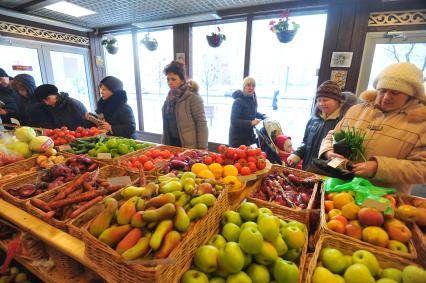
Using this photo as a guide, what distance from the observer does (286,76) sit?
4105 millimetres

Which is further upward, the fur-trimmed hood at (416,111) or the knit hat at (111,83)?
the knit hat at (111,83)

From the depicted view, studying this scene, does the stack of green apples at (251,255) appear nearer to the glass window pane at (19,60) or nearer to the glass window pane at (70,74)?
the glass window pane at (19,60)

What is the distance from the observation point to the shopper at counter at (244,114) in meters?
2.87

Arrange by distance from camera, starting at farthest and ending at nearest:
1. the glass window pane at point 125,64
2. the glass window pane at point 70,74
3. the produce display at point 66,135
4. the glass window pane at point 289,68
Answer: the glass window pane at point 125,64, the glass window pane at point 70,74, the glass window pane at point 289,68, the produce display at point 66,135

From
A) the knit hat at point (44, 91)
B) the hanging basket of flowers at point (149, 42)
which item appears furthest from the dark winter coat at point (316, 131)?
the hanging basket of flowers at point (149, 42)

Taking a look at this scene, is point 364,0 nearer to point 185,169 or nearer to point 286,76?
point 286,76

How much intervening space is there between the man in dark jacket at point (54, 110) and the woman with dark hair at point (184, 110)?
1.36 meters

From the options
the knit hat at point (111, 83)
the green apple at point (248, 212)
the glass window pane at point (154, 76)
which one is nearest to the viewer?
the green apple at point (248, 212)

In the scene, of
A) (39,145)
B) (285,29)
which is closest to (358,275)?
(39,145)

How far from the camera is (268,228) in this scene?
783 millimetres

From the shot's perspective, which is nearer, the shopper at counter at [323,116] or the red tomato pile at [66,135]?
the shopper at counter at [323,116]

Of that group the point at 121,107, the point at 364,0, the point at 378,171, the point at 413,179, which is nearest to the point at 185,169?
the point at 378,171

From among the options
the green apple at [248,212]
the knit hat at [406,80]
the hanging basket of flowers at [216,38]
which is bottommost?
the green apple at [248,212]

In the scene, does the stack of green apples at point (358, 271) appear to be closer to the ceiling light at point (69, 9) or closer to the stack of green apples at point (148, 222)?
the stack of green apples at point (148, 222)
